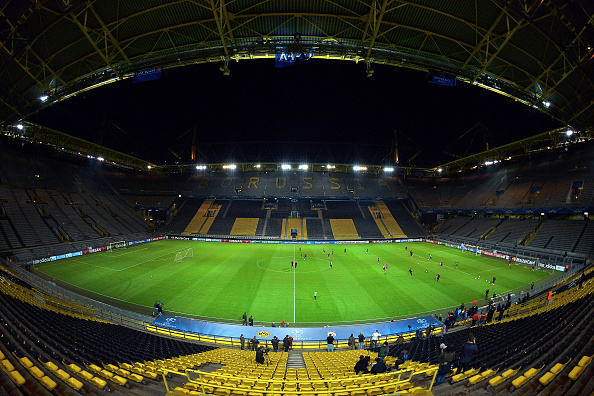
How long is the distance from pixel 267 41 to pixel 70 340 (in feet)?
53.6

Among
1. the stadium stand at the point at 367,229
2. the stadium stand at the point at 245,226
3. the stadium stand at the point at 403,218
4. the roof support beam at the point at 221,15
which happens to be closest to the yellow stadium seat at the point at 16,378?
the roof support beam at the point at 221,15

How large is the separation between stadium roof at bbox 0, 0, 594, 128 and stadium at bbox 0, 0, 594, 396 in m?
0.14

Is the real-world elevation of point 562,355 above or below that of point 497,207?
below

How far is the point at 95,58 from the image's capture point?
599 inches

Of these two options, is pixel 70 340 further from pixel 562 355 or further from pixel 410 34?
pixel 410 34

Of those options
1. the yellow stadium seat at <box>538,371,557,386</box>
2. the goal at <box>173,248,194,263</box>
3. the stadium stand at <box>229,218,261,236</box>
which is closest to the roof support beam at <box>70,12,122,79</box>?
the yellow stadium seat at <box>538,371,557,386</box>

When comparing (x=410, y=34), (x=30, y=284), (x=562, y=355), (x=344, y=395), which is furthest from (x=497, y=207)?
(x=30, y=284)

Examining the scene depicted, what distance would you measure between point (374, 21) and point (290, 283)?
69.6ft

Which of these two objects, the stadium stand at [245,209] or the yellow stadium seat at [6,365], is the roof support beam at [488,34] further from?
the stadium stand at [245,209]

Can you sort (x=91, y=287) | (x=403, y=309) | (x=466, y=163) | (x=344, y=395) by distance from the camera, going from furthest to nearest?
(x=466, y=163), (x=91, y=287), (x=403, y=309), (x=344, y=395)

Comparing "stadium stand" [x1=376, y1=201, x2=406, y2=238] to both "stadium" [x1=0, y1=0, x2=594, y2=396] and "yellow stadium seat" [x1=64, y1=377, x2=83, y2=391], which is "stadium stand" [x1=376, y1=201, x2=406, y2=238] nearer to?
"stadium" [x1=0, y1=0, x2=594, y2=396]

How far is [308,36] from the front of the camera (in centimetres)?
1289

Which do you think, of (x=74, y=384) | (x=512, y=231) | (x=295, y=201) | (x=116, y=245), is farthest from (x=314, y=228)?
(x=74, y=384)

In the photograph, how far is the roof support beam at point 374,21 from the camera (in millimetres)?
10469
